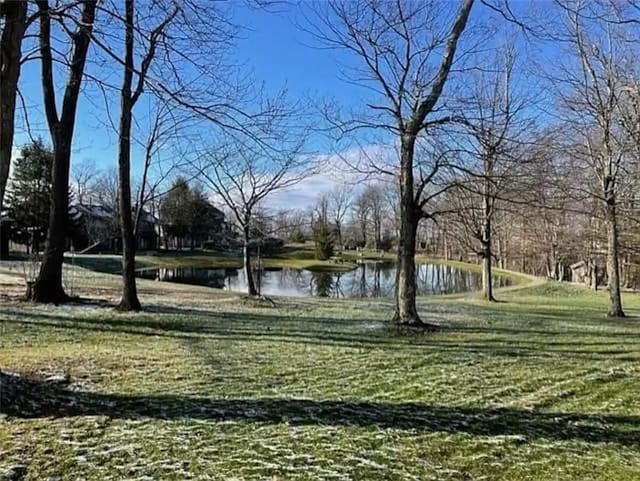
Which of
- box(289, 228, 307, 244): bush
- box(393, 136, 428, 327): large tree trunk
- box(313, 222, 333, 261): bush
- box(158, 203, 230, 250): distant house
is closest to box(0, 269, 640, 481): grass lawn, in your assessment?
box(393, 136, 428, 327): large tree trunk

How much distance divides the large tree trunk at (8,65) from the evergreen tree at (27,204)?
23.5 m

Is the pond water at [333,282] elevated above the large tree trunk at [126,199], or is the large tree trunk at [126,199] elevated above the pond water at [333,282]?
the large tree trunk at [126,199]

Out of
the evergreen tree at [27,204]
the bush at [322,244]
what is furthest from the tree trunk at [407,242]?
the bush at [322,244]

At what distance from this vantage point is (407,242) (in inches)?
356

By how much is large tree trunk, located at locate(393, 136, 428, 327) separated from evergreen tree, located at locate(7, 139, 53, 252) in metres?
20.8

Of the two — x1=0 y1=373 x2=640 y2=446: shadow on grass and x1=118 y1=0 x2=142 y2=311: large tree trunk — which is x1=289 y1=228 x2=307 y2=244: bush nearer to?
x1=118 y1=0 x2=142 y2=311: large tree trunk

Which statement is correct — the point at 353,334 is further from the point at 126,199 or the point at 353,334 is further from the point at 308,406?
the point at 126,199

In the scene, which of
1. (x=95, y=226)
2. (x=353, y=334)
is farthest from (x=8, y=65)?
(x=95, y=226)

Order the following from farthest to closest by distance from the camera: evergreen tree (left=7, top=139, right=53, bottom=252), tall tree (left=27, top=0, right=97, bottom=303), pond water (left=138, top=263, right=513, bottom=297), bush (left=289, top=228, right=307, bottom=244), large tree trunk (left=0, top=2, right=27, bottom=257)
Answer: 1. bush (left=289, top=228, right=307, bottom=244)
2. evergreen tree (left=7, top=139, right=53, bottom=252)
3. pond water (left=138, top=263, right=513, bottom=297)
4. tall tree (left=27, top=0, right=97, bottom=303)
5. large tree trunk (left=0, top=2, right=27, bottom=257)

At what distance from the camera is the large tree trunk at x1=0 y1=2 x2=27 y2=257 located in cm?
335

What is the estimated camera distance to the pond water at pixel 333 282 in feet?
79.2

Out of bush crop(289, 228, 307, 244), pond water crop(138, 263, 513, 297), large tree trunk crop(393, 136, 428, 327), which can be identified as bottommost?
pond water crop(138, 263, 513, 297)

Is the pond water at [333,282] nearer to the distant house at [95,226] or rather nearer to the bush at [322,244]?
the distant house at [95,226]

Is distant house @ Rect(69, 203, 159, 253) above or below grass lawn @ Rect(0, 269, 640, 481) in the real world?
above
